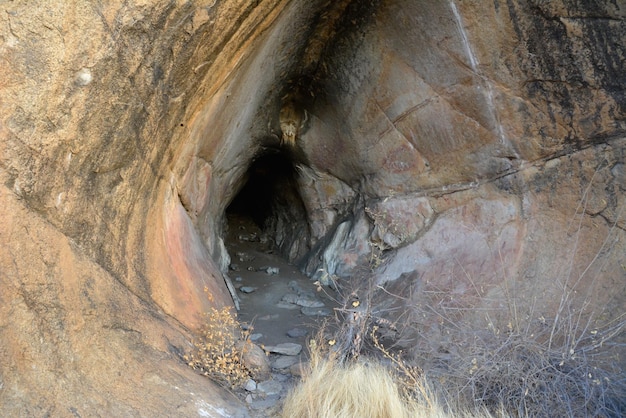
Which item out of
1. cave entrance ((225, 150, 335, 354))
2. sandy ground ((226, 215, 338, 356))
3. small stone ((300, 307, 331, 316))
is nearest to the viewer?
sandy ground ((226, 215, 338, 356))

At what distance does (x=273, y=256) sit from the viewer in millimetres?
7875

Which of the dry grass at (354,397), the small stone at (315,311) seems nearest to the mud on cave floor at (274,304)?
the small stone at (315,311)

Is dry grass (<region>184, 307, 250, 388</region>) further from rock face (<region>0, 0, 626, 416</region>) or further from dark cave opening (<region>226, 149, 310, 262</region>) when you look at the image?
dark cave opening (<region>226, 149, 310, 262</region>)

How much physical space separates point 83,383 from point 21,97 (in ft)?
4.33

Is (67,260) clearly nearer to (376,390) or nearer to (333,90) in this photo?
(376,390)

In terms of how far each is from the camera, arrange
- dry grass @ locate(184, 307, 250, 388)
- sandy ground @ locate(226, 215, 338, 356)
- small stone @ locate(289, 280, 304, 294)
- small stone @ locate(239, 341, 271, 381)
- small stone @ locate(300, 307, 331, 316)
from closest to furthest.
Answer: dry grass @ locate(184, 307, 250, 388), small stone @ locate(239, 341, 271, 381), sandy ground @ locate(226, 215, 338, 356), small stone @ locate(300, 307, 331, 316), small stone @ locate(289, 280, 304, 294)

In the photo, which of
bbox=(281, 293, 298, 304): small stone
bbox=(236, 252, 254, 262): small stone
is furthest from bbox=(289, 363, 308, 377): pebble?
bbox=(236, 252, 254, 262): small stone

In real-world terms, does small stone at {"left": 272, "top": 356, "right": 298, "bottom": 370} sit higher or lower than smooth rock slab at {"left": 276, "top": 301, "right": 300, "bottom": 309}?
higher

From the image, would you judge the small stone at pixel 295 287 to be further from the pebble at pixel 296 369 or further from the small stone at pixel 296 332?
the pebble at pixel 296 369

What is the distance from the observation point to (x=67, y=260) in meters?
2.79

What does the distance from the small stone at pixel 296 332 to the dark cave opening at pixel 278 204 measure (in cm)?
241

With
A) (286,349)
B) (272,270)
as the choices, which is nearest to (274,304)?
(272,270)

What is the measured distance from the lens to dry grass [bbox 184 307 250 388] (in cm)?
341

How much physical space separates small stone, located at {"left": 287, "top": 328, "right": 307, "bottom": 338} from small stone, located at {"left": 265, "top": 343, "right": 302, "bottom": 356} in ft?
1.27
